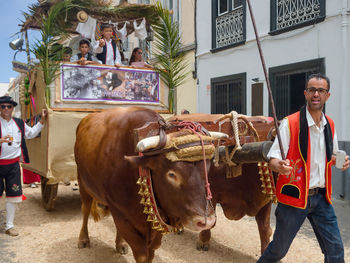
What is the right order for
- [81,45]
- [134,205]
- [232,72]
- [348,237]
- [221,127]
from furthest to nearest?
[232,72]
[81,45]
[348,237]
[221,127]
[134,205]

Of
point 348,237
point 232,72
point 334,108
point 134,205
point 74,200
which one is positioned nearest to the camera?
point 134,205

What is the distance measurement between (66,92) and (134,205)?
2.72 meters

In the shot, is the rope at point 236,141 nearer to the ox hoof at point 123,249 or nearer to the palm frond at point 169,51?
the ox hoof at point 123,249

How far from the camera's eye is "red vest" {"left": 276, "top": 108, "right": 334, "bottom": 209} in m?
2.48

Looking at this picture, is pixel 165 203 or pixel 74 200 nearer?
pixel 165 203

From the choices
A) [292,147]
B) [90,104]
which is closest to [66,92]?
[90,104]

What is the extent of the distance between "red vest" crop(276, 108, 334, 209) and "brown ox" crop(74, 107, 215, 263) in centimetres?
62

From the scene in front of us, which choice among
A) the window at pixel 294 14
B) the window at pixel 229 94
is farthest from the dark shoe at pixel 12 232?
the window at pixel 294 14

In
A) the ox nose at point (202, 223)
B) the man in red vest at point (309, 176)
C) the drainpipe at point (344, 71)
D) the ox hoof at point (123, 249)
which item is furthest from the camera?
the drainpipe at point (344, 71)

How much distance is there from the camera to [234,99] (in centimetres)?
973

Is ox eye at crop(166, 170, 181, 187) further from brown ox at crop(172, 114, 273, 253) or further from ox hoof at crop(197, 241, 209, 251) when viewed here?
ox hoof at crop(197, 241, 209, 251)

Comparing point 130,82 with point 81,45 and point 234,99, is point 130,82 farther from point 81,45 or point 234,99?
point 234,99

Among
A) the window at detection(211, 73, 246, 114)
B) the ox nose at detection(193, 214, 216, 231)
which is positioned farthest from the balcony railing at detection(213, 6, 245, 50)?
the ox nose at detection(193, 214, 216, 231)

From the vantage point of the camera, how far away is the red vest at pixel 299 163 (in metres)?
2.48
